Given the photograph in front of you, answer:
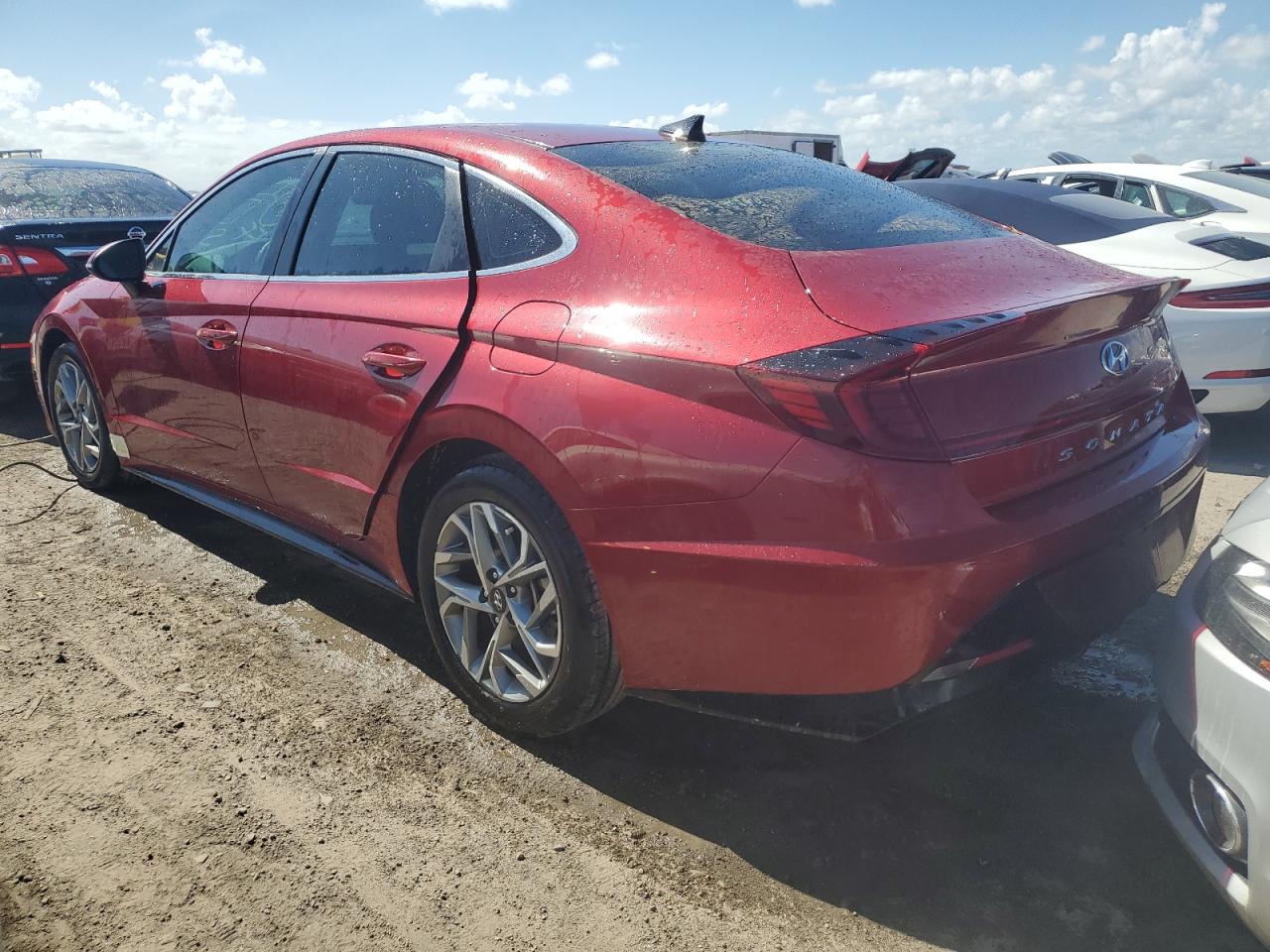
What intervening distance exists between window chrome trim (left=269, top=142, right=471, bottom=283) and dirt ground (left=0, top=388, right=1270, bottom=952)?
1.20 meters

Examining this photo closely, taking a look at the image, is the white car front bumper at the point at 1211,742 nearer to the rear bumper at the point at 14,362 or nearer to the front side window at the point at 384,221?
the front side window at the point at 384,221

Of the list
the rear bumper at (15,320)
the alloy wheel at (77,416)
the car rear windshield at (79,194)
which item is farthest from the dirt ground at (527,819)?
the car rear windshield at (79,194)

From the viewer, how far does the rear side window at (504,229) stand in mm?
2459

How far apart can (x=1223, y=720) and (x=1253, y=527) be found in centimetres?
42

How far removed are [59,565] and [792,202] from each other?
10.7 feet

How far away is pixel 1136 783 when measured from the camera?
7.79 ft

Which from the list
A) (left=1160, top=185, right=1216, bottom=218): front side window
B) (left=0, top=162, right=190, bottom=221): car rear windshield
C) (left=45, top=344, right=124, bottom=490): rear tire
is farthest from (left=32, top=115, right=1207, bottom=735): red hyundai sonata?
(left=1160, top=185, right=1216, bottom=218): front side window

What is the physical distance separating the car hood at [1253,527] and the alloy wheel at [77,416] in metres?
4.49

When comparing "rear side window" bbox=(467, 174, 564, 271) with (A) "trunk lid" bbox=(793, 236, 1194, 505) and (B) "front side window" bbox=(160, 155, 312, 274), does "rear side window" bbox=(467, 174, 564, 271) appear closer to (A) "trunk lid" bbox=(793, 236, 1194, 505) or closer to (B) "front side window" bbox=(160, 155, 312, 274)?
(A) "trunk lid" bbox=(793, 236, 1194, 505)

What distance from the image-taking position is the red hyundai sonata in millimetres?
1900

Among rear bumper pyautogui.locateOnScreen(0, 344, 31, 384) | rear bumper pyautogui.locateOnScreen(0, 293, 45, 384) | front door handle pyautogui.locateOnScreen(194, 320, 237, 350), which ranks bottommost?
rear bumper pyautogui.locateOnScreen(0, 344, 31, 384)

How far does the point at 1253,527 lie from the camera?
6.27 ft

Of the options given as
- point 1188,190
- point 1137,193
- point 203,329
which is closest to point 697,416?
point 203,329

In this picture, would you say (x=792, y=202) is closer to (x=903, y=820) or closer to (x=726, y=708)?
(x=726, y=708)
